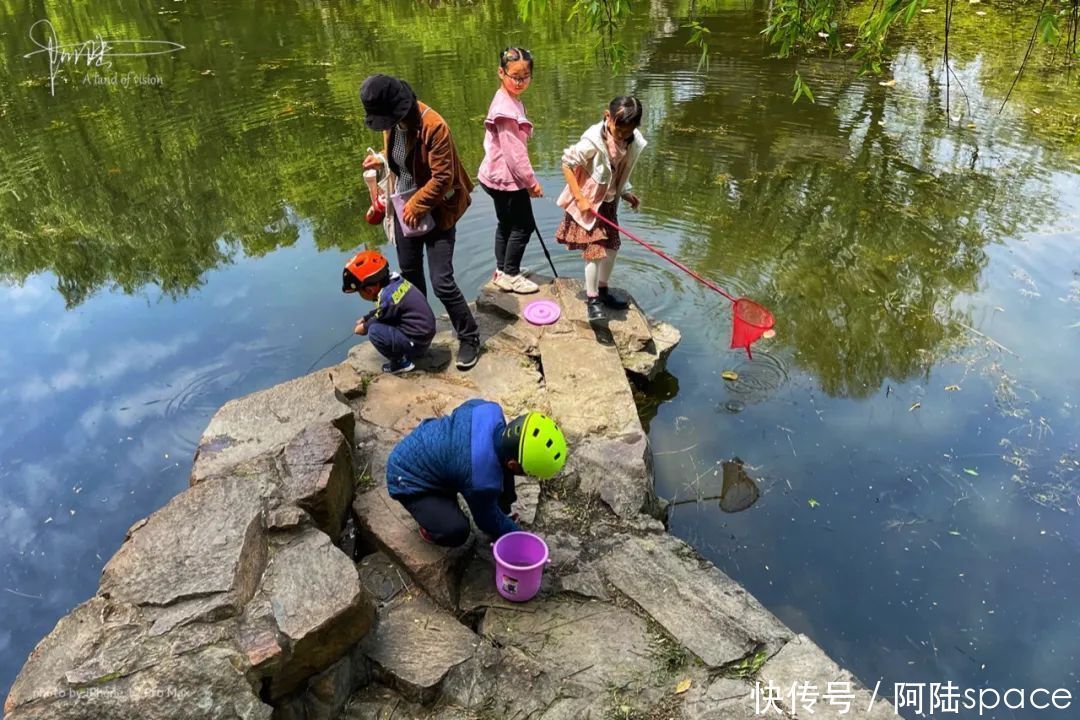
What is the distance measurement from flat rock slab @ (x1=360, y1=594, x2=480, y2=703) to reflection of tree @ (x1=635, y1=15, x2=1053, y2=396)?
121 inches

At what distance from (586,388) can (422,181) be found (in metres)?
1.59

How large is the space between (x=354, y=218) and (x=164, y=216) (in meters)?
1.97

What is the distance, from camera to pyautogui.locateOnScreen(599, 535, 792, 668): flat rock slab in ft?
9.55

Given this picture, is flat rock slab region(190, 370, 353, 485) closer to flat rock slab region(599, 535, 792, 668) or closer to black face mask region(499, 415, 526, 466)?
black face mask region(499, 415, 526, 466)

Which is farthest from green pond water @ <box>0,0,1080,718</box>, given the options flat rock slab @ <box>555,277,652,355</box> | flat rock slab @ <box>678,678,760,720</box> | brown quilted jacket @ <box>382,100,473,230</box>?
brown quilted jacket @ <box>382,100,473,230</box>

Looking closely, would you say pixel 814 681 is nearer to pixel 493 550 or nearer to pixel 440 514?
pixel 493 550

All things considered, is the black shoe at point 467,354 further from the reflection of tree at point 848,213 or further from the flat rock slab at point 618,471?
the reflection of tree at point 848,213

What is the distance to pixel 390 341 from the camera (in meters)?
4.36

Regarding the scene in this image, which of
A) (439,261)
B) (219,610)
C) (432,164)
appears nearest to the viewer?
(219,610)

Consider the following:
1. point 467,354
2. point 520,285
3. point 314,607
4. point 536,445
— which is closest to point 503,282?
point 520,285

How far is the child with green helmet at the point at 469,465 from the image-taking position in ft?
8.85

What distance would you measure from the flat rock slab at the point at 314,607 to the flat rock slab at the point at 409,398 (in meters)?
1.31
